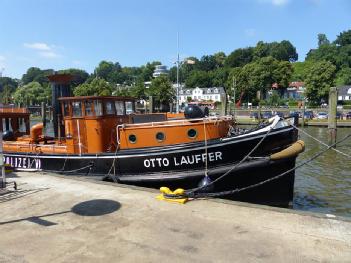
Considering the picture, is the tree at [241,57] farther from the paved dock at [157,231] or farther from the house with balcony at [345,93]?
the paved dock at [157,231]

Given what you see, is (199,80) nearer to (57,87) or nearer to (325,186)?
(325,186)

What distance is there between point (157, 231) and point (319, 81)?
72.4 metres

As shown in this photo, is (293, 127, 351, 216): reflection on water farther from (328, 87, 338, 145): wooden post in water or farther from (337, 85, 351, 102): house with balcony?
(337, 85, 351, 102): house with balcony

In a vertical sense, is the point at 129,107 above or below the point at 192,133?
above

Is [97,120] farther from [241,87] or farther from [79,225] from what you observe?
[241,87]

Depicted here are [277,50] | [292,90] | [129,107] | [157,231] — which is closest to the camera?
[157,231]

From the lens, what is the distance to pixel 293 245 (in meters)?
5.18

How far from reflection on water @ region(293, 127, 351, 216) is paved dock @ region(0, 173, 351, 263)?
6.02m

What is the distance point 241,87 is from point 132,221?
84.8 m

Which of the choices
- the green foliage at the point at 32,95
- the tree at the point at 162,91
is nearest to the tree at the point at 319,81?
the tree at the point at 162,91

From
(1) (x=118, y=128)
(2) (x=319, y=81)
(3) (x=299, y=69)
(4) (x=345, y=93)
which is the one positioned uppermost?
(3) (x=299, y=69)

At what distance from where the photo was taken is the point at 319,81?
70438 millimetres

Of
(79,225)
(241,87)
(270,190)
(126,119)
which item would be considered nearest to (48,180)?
(126,119)

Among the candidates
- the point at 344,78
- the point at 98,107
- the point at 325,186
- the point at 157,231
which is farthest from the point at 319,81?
the point at 157,231
